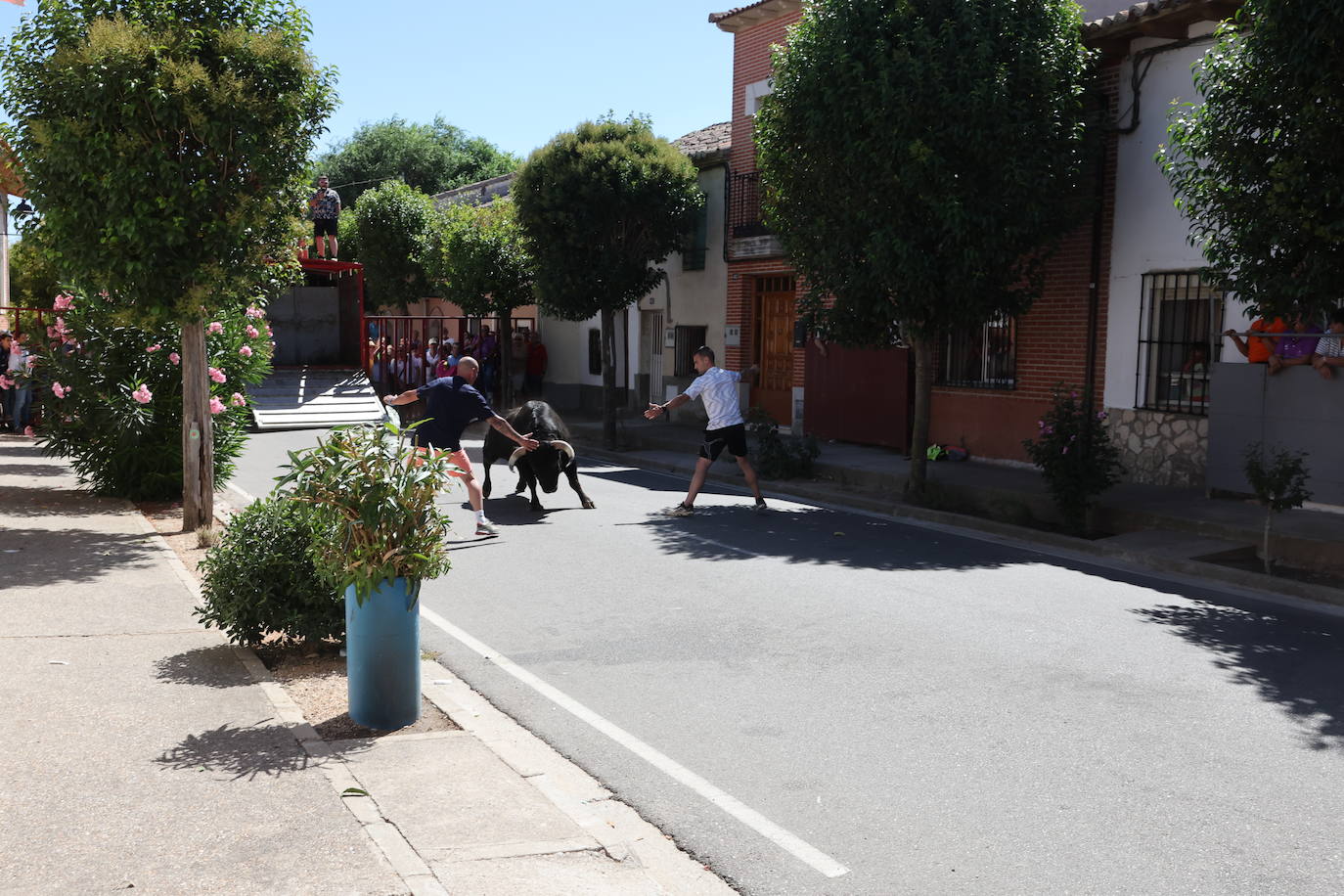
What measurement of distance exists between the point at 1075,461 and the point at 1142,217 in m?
4.14

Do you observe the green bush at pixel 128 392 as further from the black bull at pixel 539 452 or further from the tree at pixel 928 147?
the tree at pixel 928 147

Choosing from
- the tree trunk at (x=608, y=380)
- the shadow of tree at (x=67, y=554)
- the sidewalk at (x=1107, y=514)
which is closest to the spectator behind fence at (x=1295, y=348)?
the sidewalk at (x=1107, y=514)

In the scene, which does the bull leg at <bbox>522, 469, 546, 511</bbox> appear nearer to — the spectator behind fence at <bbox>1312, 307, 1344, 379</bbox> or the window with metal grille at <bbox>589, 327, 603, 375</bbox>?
the spectator behind fence at <bbox>1312, 307, 1344, 379</bbox>

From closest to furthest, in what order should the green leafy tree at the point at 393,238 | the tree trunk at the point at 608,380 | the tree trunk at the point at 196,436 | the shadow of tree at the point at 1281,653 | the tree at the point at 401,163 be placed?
the shadow of tree at the point at 1281,653 → the tree trunk at the point at 196,436 → the tree trunk at the point at 608,380 → the green leafy tree at the point at 393,238 → the tree at the point at 401,163

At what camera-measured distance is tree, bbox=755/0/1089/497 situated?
1226cm

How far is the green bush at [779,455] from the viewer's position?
15906mm

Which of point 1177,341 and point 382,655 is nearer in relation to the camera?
point 382,655

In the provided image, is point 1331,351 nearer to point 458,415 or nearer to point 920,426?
point 920,426

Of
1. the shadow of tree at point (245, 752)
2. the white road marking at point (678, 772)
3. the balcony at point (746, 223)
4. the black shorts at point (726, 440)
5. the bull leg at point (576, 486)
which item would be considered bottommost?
the white road marking at point (678, 772)

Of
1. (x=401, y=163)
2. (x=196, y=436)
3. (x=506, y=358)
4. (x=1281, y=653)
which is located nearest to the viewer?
(x=1281, y=653)

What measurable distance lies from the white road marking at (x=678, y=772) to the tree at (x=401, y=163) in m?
50.4

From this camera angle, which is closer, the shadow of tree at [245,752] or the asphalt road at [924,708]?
the asphalt road at [924,708]

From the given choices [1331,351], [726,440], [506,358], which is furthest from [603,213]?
[1331,351]

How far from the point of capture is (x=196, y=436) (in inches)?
424
